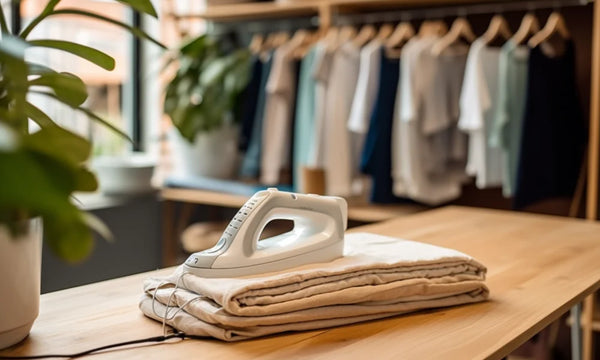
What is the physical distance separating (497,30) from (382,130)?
2.00 feet

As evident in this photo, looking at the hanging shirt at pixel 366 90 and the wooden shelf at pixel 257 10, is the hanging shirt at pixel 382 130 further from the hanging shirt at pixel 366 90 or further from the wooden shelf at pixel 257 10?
the wooden shelf at pixel 257 10

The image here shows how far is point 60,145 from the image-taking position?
748 mm

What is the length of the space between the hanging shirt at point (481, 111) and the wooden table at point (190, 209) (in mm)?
352

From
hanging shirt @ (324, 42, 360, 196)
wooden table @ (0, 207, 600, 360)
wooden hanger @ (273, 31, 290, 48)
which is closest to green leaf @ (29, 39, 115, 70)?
wooden table @ (0, 207, 600, 360)

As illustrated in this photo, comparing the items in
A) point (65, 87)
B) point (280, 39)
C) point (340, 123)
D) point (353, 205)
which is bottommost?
point (353, 205)

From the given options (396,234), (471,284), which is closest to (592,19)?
(396,234)

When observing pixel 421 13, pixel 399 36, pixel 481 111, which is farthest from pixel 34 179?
pixel 421 13

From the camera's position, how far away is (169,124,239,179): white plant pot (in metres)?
3.65

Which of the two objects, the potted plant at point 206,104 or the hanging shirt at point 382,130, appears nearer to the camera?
the hanging shirt at point 382,130

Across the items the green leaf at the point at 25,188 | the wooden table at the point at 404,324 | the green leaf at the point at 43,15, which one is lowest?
the wooden table at the point at 404,324

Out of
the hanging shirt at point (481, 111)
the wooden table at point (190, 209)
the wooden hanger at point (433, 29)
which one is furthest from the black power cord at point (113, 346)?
the wooden hanger at point (433, 29)

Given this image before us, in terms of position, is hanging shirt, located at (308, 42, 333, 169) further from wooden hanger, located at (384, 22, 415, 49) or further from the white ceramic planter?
the white ceramic planter

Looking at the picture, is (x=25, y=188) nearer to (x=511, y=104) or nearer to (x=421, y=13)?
(x=511, y=104)

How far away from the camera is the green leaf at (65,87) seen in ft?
3.11
